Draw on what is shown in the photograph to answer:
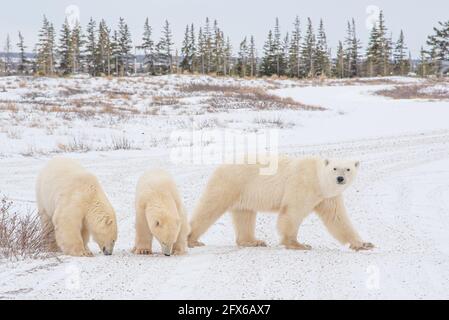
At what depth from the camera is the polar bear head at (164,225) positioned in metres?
6.09

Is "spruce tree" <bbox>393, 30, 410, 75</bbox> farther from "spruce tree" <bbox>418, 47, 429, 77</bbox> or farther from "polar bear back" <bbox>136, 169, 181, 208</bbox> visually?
"polar bear back" <bbox>136, 169, 181, 208</bbox>

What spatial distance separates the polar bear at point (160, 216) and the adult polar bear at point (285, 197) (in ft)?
1.92

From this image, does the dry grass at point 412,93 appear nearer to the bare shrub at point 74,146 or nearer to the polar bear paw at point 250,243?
the bare shrub at point 74,146

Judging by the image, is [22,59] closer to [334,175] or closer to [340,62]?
[340,62]

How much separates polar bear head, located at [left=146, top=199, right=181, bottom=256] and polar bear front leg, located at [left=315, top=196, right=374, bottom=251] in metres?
A: 1.88

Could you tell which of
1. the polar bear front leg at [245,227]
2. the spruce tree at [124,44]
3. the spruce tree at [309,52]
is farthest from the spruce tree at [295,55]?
the polar bear front leg at [245,227]

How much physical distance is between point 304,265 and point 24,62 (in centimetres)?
7581

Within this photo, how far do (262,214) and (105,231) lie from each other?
3.44 m

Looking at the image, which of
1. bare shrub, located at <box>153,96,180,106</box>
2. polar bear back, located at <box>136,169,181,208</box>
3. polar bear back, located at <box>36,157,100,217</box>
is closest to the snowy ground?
polar bear back, located at <box>136,169,181,208</box>

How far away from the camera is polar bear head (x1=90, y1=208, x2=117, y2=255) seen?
248 inches

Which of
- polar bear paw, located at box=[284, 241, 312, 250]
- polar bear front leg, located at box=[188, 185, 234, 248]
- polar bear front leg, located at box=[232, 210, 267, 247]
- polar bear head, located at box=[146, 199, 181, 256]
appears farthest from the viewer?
polar bear front leg, located at box=[232, 210, 267, 247]

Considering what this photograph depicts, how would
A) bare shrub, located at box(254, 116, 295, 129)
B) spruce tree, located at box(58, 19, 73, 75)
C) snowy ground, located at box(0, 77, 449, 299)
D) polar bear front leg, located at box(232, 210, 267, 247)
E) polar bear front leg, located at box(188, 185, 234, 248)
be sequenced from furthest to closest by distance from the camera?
spruce tree, located at box(58, 19, 73, 75), bare shrub, located at box(254, 116, 295, 129), polar bear front leg, located at box(232, 210, 267, 247), polar bear front leg, located at box(188, 185, 234, 248), snowy ground, located at box(0, 77, 449, 299)

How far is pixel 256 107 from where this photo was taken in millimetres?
27312
